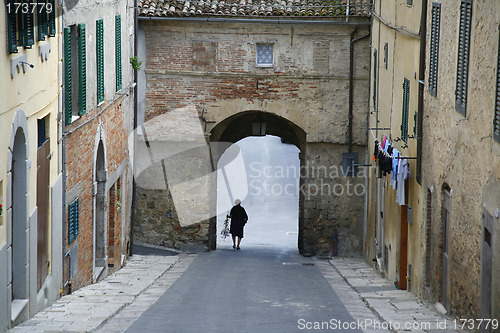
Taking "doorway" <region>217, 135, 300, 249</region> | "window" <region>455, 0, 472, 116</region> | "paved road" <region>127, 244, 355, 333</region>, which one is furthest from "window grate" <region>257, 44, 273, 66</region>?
"window" <region>455, 0, 472, 116</region>

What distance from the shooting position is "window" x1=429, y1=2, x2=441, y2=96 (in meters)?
11.6

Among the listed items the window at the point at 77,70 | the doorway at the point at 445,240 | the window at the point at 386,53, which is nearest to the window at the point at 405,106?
the window at the point at 386,53

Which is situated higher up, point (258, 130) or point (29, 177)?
point (29, 177)

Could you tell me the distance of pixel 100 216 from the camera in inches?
591

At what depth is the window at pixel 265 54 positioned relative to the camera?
19469 millimetres

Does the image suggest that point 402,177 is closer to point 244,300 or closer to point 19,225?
point 244,300

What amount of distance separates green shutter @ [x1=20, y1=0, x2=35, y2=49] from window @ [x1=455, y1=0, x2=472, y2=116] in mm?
5258

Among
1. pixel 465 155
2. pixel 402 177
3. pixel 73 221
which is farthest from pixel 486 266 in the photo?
pixel 73 221

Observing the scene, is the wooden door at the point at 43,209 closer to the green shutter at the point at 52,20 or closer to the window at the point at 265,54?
the green shutter at the point at 52,20

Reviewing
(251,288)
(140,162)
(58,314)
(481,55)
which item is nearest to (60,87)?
(58,314)

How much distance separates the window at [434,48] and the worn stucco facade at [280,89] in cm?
721

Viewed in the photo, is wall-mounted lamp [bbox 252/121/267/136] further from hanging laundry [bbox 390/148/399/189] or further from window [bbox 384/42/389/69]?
hanging laundry [bbox 390/148/399/189]

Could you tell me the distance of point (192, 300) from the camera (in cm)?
1191

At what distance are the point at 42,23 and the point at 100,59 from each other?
159 inches
